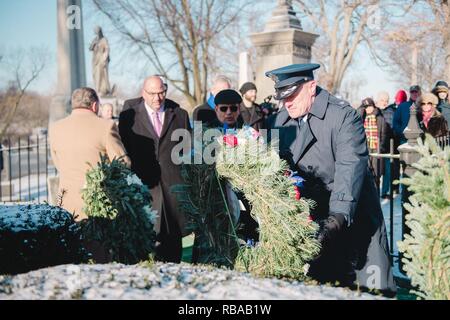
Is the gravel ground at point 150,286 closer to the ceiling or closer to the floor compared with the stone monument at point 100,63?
closer to the floor

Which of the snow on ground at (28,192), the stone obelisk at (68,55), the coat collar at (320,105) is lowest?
the snow on ground at (28,192)

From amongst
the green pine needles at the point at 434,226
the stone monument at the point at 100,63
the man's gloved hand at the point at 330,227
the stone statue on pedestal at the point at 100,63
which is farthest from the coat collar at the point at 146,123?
the stone statue on pedestal at the point at 100,63

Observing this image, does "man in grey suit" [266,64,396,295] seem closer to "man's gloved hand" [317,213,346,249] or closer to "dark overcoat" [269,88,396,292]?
"dark overcoat" [269,88,396,292]

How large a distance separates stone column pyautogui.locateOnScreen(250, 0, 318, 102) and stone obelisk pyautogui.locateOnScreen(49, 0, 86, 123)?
389 cm

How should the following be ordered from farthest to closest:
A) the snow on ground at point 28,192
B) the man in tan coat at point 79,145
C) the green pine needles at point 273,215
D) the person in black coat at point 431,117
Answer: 1. the snow on ground at point 28,192
2. the person in black coat at point 431,117
3. the man in tan coat at point 79,145
4. the green pine needles at point 273,215

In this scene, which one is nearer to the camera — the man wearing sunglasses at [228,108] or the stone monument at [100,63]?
the man wearing sunglasses at [228,108]

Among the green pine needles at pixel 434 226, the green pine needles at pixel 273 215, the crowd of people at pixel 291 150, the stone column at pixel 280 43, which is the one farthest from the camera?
the stone column at pixel 280 43

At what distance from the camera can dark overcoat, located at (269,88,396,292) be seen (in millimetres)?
3145

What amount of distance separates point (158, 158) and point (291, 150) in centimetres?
209

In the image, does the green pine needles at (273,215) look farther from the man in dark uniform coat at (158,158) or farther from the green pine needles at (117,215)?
the man in dark uniform coat at (158,158)

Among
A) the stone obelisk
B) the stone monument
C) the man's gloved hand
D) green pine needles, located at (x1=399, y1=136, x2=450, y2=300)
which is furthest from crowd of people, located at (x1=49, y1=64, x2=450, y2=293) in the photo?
the stone monument

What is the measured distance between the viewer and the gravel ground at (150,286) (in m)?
1.73

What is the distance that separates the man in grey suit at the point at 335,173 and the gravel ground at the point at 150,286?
1292 millimetres

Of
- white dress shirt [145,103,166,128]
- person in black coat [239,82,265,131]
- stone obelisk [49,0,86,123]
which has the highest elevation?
stone obelisk [49,0,86,123]
